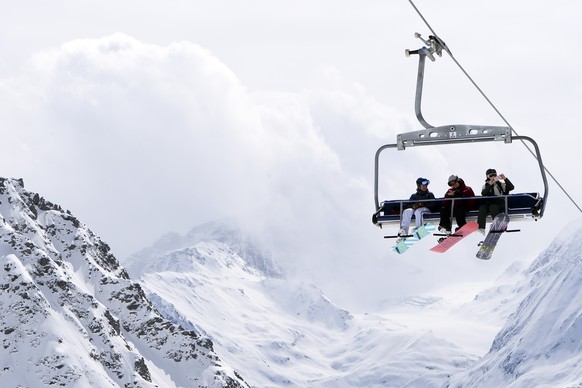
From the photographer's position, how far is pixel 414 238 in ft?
142

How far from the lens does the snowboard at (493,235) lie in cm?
4209

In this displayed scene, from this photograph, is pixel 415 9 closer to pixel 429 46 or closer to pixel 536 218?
pixel 429 46

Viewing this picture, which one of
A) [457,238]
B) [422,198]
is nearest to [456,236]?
[457,238]

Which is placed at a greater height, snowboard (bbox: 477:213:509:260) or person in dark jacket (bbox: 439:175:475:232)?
person in dark jacket (bbox: 439:175:475:232)

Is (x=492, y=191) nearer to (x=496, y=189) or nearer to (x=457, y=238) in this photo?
(x=496, y=189)

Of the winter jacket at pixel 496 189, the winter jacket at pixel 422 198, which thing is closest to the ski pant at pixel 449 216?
the winter jacket at pixel 422 198

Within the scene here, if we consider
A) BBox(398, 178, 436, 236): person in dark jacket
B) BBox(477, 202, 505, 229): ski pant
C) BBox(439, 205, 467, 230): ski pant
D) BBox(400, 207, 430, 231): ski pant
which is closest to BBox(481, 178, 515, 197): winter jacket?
BBox(477, 202, 505, 229): ski pant

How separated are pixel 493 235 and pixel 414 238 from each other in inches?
107

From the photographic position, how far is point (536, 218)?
41.8 m

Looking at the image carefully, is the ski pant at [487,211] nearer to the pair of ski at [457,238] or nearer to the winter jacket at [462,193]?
the pair of ski at [457,238]

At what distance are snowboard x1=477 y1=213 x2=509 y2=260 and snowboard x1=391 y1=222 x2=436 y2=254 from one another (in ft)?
6.07

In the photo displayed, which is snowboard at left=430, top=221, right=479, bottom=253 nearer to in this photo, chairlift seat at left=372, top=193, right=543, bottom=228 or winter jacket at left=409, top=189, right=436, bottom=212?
chairlift seat at left=372, top=193, right=543, bottom=228

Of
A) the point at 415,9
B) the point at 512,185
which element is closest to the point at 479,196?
the point at 512,185

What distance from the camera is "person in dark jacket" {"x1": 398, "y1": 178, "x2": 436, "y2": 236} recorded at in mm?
43750
